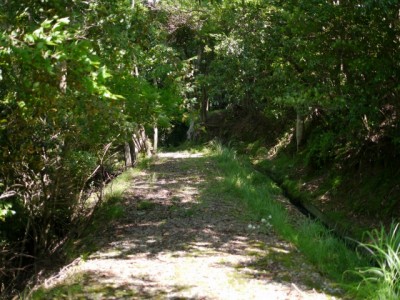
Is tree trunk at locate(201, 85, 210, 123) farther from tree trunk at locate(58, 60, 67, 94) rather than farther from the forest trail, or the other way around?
tree trunk at locate(58, 60, 67, 94)

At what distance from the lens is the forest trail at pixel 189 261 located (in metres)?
5.60

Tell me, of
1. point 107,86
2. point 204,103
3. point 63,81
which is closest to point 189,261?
point 63,81

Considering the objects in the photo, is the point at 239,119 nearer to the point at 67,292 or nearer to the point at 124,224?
the point at 124,224

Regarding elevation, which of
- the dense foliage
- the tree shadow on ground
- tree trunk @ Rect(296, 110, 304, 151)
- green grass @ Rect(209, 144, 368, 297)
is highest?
the dense foliage

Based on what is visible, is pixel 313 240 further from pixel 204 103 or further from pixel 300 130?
pixel 204 103

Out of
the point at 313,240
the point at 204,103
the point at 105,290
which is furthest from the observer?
the point at 204,103

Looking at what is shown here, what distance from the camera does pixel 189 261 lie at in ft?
22.0

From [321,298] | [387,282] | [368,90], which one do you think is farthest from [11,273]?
[368,90]

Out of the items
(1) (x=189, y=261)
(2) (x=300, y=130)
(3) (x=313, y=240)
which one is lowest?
(3) (x=313, y=240)

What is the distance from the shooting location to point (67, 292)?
5719mm

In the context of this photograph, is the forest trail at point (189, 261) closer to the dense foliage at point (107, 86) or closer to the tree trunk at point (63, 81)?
the dense foliage at point (107, 86)

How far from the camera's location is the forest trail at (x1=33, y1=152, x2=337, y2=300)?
5.60 m

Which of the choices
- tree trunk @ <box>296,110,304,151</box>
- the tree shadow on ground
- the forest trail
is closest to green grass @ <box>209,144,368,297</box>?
the forest trail

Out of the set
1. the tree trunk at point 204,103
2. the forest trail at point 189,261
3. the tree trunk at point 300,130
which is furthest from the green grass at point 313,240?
the tree trunk at point 204,103
